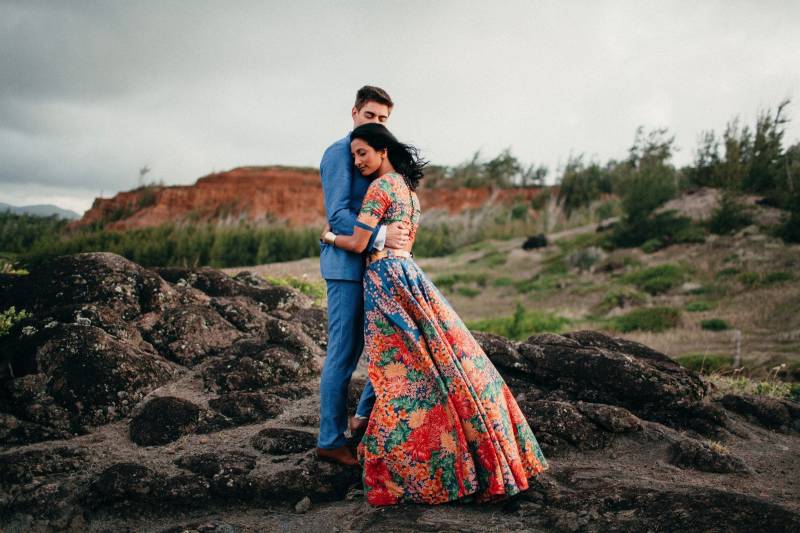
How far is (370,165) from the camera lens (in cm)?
311

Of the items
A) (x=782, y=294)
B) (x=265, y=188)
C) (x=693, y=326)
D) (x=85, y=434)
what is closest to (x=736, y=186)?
(x=782, y=294)

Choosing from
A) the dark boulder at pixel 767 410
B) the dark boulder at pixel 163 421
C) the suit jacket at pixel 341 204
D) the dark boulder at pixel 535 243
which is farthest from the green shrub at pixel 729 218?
the dark boulder at pixel 163 421

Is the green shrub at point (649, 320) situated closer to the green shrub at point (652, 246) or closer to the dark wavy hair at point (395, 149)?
the green shrub at point (652, 246)

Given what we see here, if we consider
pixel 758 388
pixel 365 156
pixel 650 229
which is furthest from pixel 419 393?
pixel 650 229

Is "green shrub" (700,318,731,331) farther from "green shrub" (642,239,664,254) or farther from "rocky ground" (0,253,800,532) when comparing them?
"green shrub" (642,239,664,254)

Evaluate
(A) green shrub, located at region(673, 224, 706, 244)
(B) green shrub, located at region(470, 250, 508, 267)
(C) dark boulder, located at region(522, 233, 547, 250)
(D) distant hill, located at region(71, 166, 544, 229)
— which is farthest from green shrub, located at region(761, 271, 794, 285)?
(D) distant hill, located at region(71, 166, 544, 229)

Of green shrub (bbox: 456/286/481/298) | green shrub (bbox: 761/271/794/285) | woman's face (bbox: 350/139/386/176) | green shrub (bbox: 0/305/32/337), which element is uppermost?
woman's face (bbox: 350/139/386/176)

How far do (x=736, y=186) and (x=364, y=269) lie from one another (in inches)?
712

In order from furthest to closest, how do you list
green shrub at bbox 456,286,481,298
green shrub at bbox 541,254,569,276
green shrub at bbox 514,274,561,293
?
green shrub at bbox 541,254,569,276
green shrub at bbox 456,286,481,298
green shrub at bbox 514,274,561,293

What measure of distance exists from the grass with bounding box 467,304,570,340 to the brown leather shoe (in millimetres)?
7152

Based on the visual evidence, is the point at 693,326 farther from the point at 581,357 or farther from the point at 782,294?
the point at 581,357

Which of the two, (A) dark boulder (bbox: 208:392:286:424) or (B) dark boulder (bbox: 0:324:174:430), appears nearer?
(B) dark boulder (bbox: 0:324:174:430)

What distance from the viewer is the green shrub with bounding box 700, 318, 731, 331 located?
31.7 feet

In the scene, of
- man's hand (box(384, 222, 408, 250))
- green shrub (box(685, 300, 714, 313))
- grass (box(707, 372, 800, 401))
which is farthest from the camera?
green shrub (box(685, 300, 714, 313))
